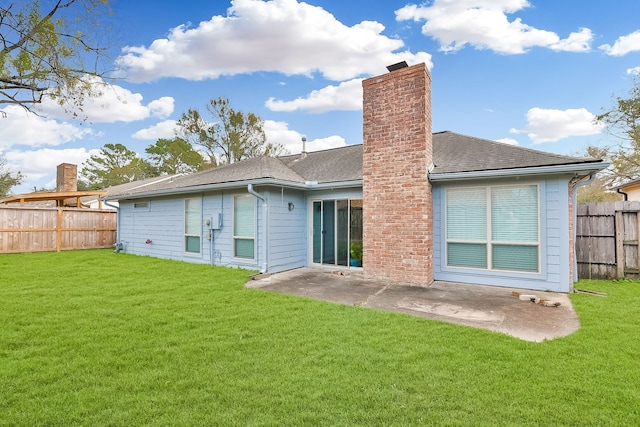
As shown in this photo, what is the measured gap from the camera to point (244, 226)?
28.2 feet

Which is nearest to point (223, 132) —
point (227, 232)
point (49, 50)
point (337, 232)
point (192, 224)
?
point (192, 224)

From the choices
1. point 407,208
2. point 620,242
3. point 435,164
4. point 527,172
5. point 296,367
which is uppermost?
point 435,164

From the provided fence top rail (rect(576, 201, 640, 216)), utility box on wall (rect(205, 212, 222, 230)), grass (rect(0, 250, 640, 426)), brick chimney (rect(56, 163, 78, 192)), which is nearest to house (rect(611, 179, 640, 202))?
fence top rail (rect(576, 201, 640, 216))

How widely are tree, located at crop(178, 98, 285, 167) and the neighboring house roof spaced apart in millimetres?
13659

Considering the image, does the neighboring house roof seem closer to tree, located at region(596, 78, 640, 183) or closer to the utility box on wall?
the utility box on wall

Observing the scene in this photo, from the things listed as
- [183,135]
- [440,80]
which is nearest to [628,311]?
[440,80]

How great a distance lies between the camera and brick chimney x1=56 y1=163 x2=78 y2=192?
54.8 feet

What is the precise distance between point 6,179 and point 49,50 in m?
30.1

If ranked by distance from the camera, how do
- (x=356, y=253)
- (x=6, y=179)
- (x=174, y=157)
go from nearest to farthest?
(x=356, y=253), (x=6, y=179), (x=174, y=157)

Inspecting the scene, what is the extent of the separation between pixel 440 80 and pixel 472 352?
875cm

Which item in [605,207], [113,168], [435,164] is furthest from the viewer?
[113,168]

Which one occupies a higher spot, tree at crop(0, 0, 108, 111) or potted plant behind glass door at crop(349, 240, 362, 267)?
tree at crop(0, 0, 108, 111)

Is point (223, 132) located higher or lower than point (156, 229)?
higher

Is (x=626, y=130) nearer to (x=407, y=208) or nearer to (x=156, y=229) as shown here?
(x=407, y=208)
